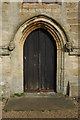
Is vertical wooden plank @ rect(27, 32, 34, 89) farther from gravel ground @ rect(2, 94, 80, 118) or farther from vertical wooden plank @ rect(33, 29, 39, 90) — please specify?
gravel ground @ rect(2, 94, 80, 118)

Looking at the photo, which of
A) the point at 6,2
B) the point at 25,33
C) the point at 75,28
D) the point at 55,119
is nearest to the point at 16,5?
the point at 6,2

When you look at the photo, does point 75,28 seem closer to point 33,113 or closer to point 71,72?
point 71,72

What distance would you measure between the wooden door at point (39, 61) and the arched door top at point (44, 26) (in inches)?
12.6

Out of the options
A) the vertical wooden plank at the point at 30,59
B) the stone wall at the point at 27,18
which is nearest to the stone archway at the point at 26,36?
the stone wall at the point at 27,18

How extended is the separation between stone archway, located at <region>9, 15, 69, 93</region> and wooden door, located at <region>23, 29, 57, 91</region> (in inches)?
11.1

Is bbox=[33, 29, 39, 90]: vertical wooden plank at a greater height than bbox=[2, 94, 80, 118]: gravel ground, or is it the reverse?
bbox=[33, 29, 39, 90]: vertical wooden plank

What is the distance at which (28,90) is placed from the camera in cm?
714

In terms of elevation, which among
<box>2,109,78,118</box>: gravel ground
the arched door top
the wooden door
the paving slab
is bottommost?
<box>2,109,78,118</box>: gravel ground

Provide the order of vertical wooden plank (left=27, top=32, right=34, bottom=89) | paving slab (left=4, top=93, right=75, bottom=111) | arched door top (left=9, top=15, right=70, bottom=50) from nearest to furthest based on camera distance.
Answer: paving slab (left=4, top=93, right=75, bottom=111) → arched door top (left=9, top=15, right=70, bottom=50) → vertical wooden plank (left=27, top=32, right=34, bottom=89)

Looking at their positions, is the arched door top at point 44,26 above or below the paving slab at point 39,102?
above

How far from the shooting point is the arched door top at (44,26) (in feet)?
21.5

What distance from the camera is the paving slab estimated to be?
5.52 m

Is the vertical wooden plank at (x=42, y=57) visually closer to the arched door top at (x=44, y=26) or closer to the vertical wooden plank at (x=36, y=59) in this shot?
the vertical wooden plank at (x=36, y=59)

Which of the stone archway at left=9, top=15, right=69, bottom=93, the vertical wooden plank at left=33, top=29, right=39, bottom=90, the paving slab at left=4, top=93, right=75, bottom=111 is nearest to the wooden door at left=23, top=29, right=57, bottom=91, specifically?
the vertical wooden plank at left=33, top=29, right=39, bottom=90
